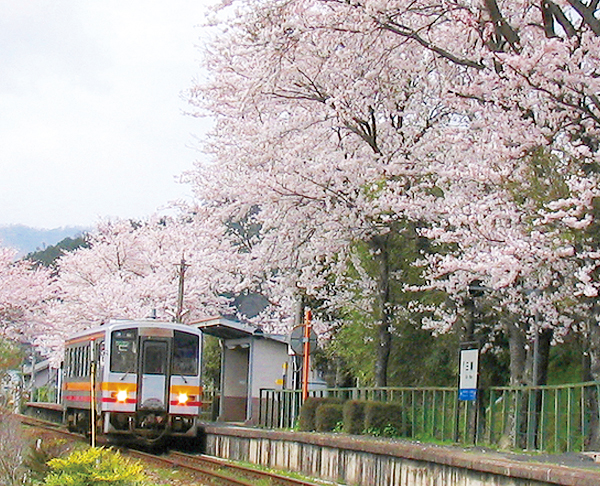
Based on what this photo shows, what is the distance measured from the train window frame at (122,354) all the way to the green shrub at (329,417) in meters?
3.77

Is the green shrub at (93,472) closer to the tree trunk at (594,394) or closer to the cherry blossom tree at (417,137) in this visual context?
the cherry blossom tree at (417,137)

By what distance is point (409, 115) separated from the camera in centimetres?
1858

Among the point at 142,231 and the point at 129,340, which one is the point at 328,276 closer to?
the point at 129,340

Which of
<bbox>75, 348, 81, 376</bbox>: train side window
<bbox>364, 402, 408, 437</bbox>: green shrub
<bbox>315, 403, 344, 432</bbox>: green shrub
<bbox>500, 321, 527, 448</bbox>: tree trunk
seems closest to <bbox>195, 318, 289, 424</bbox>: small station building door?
<bbox>75, 348, 81, 376</bbox>: train side window

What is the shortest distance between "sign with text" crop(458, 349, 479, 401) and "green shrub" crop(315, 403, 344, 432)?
459 centimetres

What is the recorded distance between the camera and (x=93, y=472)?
8711 millimetres

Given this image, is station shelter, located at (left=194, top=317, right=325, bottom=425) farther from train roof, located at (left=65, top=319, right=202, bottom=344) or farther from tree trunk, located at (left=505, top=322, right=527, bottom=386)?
tree trunk, located at (left=505, top=322, right=527, bottom=386)

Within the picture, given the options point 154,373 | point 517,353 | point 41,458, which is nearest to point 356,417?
point 517,353

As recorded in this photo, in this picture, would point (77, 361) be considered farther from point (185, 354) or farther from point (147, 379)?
point (185, 354)

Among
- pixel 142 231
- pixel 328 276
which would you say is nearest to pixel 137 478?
pixel 328 276

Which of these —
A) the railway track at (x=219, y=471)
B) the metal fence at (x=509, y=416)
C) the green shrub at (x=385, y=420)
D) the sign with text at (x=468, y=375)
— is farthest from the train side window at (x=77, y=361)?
the sign with text at (x=468, y=375)

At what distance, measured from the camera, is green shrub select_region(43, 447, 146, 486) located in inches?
342

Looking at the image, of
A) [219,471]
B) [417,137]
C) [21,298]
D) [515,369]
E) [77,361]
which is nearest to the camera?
[219,471]

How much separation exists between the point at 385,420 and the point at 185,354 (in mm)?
4832
